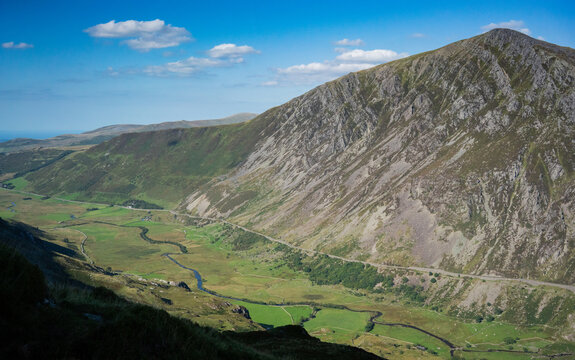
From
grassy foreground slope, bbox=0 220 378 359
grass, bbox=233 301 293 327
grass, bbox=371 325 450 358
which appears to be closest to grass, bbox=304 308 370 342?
grass, bbox=371 325 450 358

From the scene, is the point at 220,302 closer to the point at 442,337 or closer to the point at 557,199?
the point at 442,337

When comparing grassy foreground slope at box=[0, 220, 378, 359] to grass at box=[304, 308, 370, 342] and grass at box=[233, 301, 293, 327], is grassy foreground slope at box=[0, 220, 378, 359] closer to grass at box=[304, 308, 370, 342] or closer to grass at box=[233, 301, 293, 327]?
grass at box=[304, 308, 370, 342]

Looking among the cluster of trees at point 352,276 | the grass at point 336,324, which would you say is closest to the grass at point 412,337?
the grass at point 336,324

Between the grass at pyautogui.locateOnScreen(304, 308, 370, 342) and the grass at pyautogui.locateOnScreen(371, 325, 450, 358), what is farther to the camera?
the grass at pyautogui.locateOnScreen(304, 308, 370, 342)

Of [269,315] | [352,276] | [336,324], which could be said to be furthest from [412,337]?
[352,276]

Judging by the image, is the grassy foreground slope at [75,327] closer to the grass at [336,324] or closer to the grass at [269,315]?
the grass at [336,324]

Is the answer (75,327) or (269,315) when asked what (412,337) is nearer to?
(269,315)

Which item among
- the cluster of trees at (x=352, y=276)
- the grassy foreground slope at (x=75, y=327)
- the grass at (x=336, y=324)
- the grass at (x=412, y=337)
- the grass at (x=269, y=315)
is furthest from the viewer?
the cluster of trees at (x=352, y=276)

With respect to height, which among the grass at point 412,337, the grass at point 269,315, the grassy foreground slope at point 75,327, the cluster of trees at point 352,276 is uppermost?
the grassy foreground slope at point 75,327

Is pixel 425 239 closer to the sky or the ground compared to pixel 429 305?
closer to the sky

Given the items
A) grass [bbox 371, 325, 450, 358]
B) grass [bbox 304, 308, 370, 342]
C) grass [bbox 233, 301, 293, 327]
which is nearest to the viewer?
grass [bbox 371, 325, 450, 358]

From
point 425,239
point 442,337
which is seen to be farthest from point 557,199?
point 442,337
